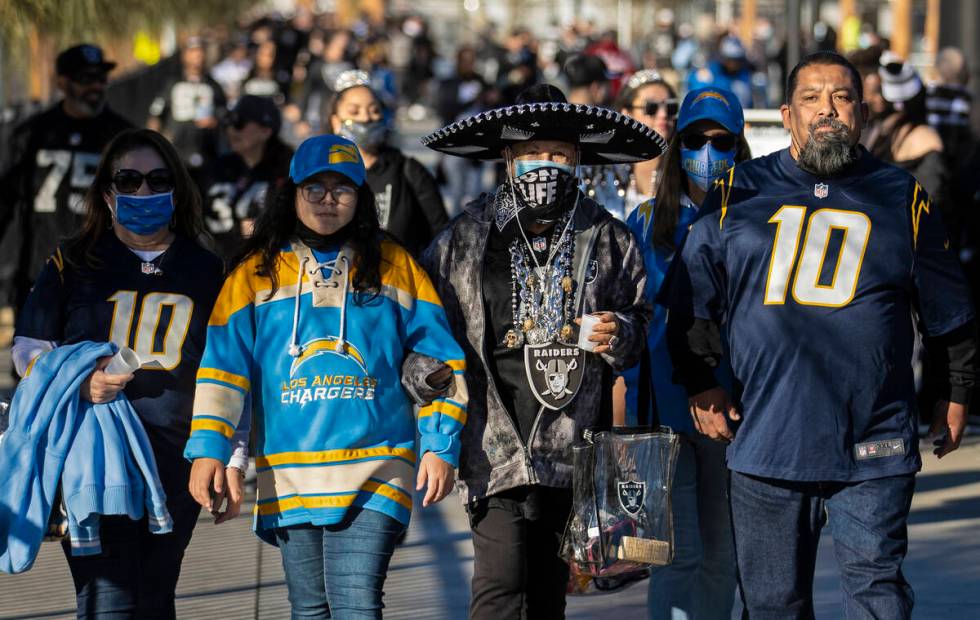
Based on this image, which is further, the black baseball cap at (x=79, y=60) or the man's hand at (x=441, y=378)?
the black baseball cap at (x=79, y=60)

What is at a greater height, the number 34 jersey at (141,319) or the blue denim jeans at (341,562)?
the number 34 jersey at (141,319)

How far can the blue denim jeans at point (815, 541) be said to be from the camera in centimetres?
434

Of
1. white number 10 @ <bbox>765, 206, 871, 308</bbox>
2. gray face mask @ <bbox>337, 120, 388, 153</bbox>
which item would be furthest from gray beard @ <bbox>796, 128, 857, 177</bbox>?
gray face mask @ <bbox>337, 120, 388, 153</bbox>

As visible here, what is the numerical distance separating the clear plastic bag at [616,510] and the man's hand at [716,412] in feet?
0.54

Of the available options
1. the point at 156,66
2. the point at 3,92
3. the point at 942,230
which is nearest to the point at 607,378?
the point at 942,230

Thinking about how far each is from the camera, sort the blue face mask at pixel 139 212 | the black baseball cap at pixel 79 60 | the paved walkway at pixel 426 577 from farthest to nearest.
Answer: the black baseball cap at pixel 79 60, the paved walkway at pixel 426 577, the blue face mask at pixel 139 212

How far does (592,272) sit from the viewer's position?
476cm

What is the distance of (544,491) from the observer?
474 cm

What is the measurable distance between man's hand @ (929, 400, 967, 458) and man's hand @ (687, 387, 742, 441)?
0.56m

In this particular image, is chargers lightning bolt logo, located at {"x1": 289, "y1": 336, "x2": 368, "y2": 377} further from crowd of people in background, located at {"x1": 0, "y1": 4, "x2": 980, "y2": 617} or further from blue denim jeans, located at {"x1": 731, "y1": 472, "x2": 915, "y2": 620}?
blue denim jeans, located at {"x1": 731, "y1": 472, "x2": 915, "y2": 620}

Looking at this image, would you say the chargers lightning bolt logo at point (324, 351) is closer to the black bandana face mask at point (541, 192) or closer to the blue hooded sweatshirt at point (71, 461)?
the blue hooded sweatshirt at point (71, 461)

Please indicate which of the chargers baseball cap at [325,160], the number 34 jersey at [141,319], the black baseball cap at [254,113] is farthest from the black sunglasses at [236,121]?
the chargers baseball cap at [325,160]

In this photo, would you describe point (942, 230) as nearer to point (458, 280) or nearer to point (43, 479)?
point (458, 280)

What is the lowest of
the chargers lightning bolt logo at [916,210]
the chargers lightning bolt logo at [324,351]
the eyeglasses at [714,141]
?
the chargers lightning bolt logo at [324,351]
